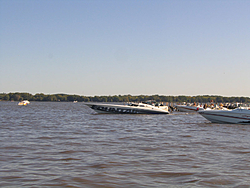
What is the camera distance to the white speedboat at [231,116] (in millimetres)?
27141

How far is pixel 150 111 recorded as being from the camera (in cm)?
4759

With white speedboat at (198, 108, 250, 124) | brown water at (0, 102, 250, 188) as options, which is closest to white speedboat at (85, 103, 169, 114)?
white speedboat at (198, 108, 250, 124)

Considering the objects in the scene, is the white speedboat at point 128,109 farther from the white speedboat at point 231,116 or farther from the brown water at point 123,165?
the brown water at point 123,165

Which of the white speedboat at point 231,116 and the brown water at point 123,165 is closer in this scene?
the brown water at point 123,165

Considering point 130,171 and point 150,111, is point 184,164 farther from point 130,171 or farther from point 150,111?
point 150,111

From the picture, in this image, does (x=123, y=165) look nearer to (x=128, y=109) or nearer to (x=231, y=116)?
(x=231, y=116)

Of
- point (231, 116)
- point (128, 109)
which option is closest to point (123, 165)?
point (231, 116)

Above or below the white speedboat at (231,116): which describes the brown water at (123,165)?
below

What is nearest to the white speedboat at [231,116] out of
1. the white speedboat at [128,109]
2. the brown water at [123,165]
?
the brown water at [123,165]

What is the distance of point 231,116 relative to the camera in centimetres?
2761

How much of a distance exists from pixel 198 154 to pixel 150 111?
115 ft

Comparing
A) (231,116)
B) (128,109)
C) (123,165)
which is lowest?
(123,165)

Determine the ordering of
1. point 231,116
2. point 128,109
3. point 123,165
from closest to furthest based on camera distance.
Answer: point 123,165, point 231,116, point 128,109

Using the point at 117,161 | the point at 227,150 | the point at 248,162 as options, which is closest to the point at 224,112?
the point at 227,150
